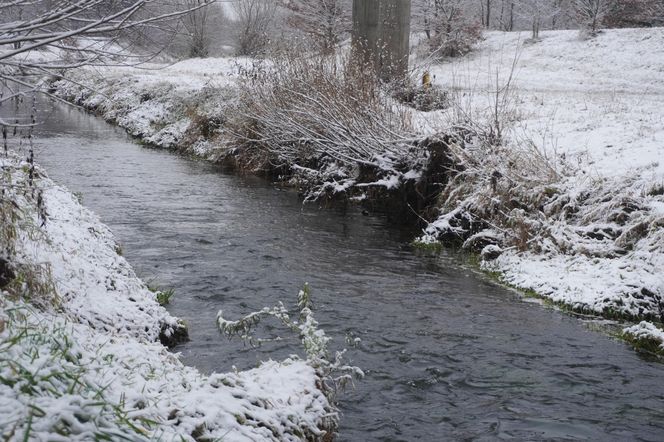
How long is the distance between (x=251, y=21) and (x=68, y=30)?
141 feet

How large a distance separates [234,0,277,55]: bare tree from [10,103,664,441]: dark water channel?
2911cm

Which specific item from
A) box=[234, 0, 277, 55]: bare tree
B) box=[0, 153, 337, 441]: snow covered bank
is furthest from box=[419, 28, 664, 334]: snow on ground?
box=[234, 0, 277, 55]: bare tree

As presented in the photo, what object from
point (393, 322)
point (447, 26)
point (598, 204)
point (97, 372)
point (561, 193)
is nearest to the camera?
point (97, 372)

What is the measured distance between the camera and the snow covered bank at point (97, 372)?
2.59m

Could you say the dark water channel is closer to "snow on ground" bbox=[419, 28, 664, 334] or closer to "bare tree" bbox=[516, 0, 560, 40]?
"snow on ground" bbox=[419, 28, 664, 334]

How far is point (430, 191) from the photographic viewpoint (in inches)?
524

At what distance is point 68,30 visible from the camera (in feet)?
13.3

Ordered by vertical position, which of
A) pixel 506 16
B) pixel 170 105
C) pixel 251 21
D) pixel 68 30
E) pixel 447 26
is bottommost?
pixel 68 30

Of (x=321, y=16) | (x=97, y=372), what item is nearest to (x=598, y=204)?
(x=97, y=372)

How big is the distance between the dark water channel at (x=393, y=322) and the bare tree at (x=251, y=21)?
29110 mm

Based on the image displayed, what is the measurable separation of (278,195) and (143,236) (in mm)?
5196

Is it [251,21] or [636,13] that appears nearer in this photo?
[636,13]

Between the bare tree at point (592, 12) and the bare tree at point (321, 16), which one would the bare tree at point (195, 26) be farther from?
the bare tree at point (592, 12)

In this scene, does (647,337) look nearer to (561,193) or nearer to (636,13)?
(561,193)
